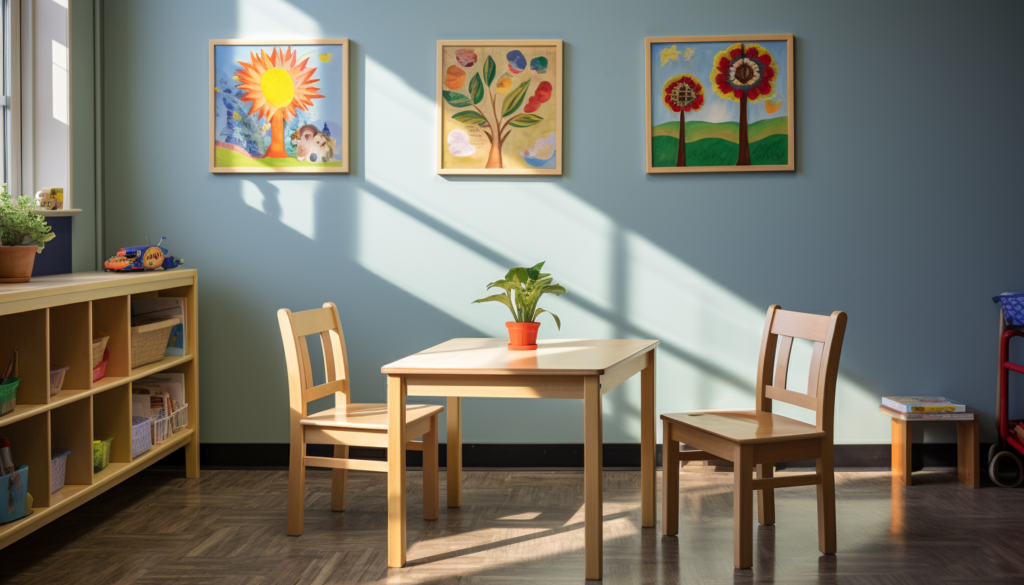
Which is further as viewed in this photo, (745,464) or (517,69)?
(517,69)

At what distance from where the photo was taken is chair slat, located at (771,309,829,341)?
8.76 ft

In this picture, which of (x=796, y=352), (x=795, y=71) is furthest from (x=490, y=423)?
(x=795, y=71)

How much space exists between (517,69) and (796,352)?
1.90 metres

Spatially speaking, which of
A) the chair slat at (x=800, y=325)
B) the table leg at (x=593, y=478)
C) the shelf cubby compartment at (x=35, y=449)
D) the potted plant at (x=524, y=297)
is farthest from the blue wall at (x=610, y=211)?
the table leg at (x=593, y=478)

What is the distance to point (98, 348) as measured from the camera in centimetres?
306

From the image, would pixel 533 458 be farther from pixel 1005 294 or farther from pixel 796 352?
pixel 1005 294

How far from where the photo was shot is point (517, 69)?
374 cm

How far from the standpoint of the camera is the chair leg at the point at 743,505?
250 centimetres

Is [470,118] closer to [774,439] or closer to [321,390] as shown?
[321,390]

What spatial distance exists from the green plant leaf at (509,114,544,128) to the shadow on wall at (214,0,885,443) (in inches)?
10.3

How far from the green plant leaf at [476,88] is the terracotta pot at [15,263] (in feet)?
6.42

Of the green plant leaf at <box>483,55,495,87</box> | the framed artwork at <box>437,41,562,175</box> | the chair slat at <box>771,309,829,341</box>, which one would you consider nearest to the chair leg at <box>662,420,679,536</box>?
the chair slat at <box>771,309,829,341</box>

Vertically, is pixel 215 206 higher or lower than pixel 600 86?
lower

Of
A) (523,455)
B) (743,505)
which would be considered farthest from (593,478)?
(523,455)
